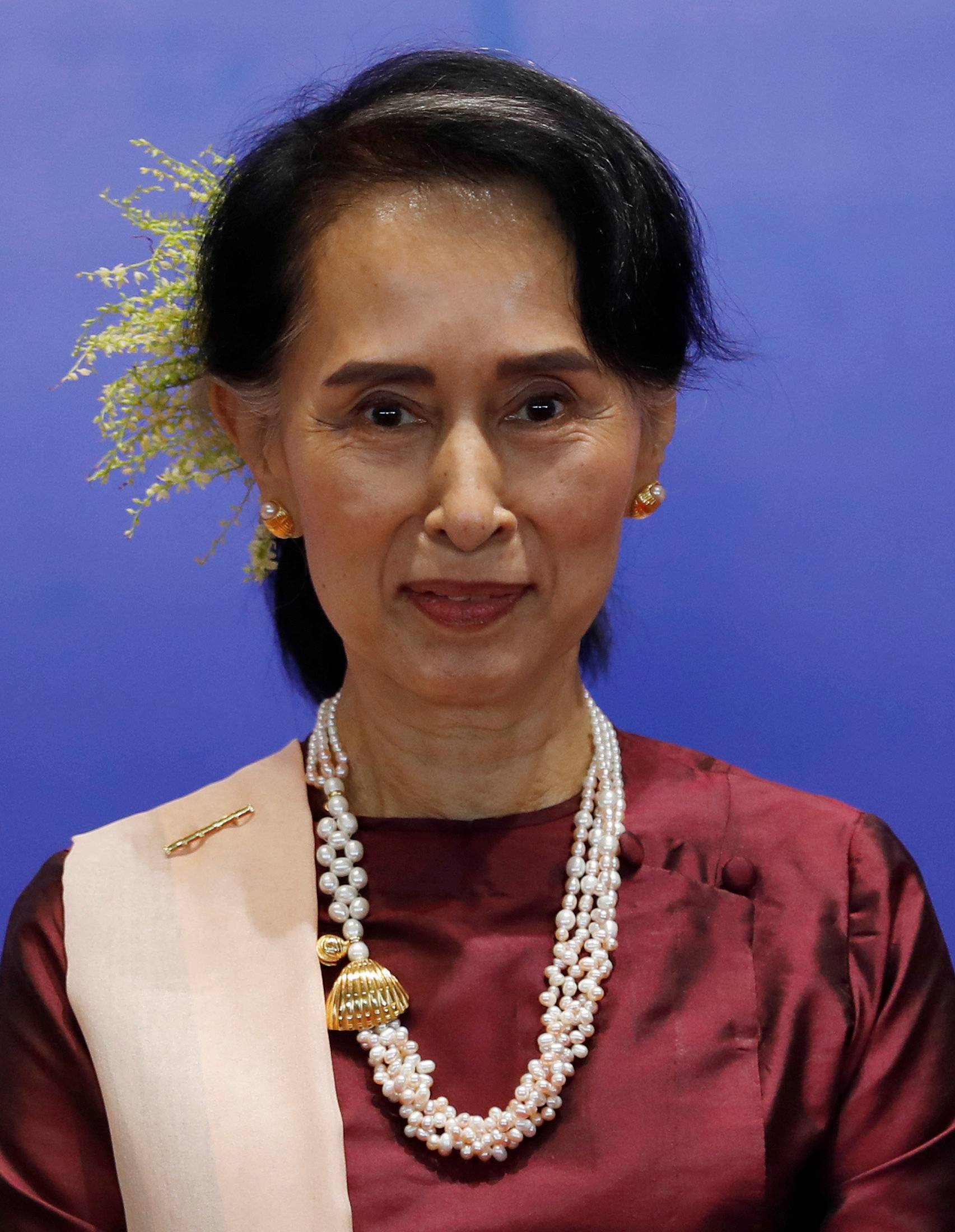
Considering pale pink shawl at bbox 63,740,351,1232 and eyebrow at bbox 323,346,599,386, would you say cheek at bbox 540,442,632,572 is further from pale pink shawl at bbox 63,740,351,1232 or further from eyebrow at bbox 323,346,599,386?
pale pink shawl at bbox 63,740,351,1232

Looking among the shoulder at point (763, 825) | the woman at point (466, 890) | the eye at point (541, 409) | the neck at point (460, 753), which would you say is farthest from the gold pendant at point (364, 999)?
the eye at point (541, 409)

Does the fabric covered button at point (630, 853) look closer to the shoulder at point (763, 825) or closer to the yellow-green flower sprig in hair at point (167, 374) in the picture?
the shoulder at point (763, 825)

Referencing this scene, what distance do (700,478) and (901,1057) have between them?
2.83 ft

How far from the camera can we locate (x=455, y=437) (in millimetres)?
1427

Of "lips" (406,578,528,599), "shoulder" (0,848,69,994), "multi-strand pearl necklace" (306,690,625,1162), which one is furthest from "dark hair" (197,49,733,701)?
"shoulder" (0,848,69,994)

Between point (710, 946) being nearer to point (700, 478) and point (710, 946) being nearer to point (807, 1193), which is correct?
point (807, 1193)

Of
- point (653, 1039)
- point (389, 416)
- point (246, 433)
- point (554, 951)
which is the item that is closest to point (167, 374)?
point (246, 433)

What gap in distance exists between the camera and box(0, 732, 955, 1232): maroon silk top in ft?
4.65

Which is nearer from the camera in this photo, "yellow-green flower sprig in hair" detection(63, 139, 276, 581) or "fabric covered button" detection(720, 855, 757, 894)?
"fabric covered button" detection(720, 855, 757, 894)

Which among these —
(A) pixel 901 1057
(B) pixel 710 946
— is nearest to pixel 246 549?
(B) pixel 710 946

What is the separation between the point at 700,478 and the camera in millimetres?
2127

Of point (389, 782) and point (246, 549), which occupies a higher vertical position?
point (246, 549)

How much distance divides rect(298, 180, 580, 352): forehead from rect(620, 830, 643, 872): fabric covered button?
0.47m

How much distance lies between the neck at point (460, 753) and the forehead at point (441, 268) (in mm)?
336
